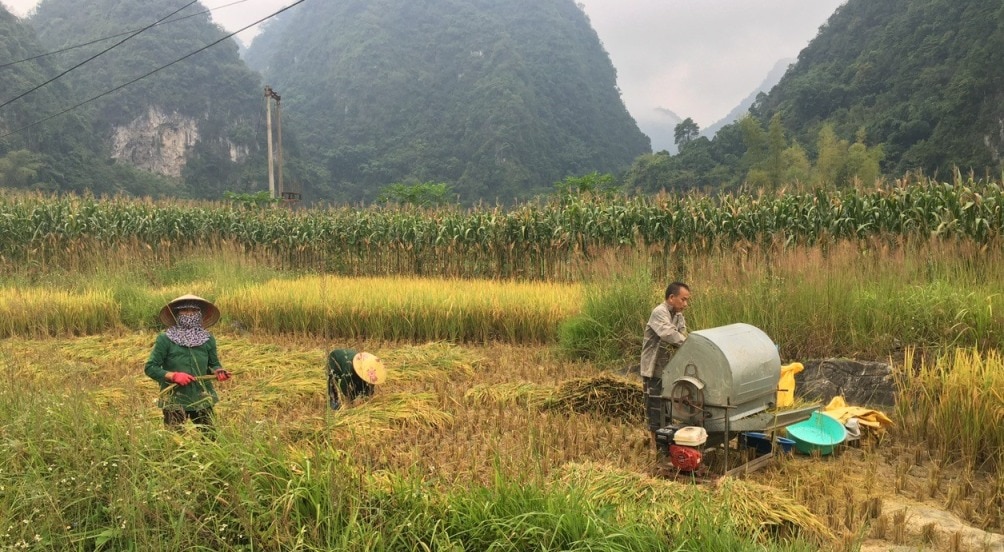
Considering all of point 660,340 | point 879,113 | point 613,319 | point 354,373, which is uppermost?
point 879,113

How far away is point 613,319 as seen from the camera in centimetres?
846

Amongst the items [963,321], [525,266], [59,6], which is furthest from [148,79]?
[963,321]

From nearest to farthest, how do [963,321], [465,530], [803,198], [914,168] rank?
[465,530]
[963,321]
[803,198]
[914,168]

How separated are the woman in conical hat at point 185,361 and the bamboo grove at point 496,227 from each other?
734cm

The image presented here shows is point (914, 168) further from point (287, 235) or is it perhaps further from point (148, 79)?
point (148, 79)

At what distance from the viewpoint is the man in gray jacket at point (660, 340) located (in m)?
5.16

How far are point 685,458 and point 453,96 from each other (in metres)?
92.1

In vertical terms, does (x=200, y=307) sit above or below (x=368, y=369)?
above

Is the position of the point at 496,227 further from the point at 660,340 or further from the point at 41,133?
the point at 41,133

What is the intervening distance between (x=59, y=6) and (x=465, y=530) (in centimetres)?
10785

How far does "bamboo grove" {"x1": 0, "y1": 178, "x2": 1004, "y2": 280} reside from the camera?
36.4ft

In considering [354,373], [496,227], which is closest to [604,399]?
[354,373]

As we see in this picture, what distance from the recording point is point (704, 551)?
9.48ft

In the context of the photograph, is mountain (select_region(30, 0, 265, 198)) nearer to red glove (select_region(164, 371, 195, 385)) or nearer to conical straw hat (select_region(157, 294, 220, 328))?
conical straw hat (select_region(157, 294, 220, 328))
